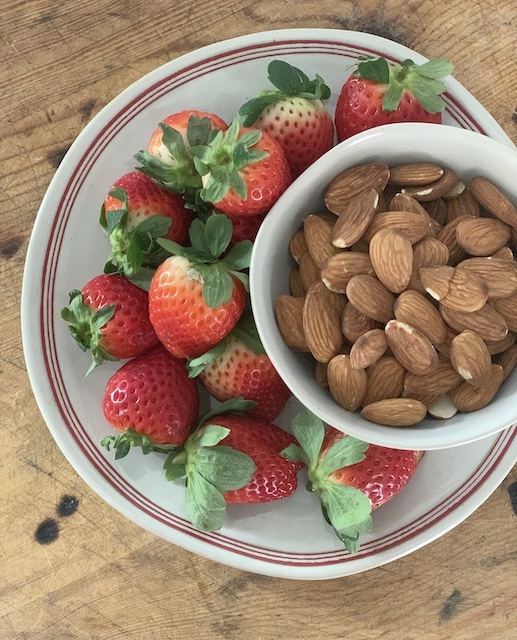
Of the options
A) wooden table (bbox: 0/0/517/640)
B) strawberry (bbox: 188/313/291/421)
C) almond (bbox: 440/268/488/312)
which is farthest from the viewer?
wooden table (bbox: 0/0/517/640)

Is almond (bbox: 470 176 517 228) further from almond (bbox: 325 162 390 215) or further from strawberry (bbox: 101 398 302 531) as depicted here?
strawberry (bbox: 101 398 302 531)

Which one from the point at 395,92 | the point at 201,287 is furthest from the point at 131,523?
the point at 395,92

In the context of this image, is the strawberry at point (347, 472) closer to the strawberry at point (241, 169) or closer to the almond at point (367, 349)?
the almond at point (367, 349)

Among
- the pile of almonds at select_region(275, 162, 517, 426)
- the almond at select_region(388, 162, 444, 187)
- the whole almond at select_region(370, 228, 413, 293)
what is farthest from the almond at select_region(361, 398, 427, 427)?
the almond at select_region(388, 162, 444, 187)

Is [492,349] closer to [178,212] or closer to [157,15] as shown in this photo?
[178,212]

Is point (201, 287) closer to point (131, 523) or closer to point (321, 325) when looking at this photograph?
point (321, 325)

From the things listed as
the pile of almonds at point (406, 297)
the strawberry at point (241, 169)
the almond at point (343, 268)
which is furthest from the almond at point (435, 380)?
the strawberry at point (241, 169)
